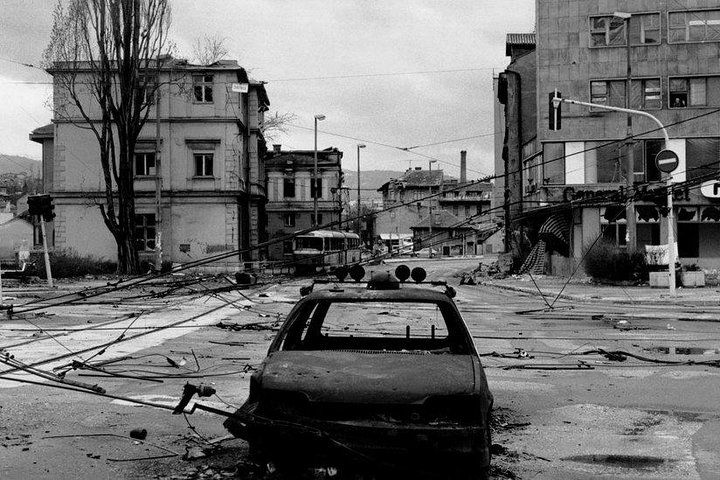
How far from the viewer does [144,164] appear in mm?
45188

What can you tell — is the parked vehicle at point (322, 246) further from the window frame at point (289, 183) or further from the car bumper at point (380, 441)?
the car bumper at point (380, 441)

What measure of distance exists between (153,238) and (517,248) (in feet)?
70.1

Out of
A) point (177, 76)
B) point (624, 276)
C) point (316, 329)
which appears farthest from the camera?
point (177, 76)

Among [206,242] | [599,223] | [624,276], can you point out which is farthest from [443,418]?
[206,242]

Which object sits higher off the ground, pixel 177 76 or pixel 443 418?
pixel 177 76

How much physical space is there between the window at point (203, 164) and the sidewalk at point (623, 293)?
18.7 m

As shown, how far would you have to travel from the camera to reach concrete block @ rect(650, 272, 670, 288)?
30.0m

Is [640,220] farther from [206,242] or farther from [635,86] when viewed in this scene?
[206,242]

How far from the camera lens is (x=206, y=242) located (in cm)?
4488

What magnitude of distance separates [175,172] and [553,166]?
20998 mm

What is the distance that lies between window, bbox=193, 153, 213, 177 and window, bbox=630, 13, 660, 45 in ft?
77.5

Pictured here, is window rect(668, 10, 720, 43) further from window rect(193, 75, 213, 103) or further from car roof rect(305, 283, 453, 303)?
car roof rect(305, 283, 453, 303)

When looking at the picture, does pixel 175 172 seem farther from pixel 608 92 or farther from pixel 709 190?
pixel 709 190

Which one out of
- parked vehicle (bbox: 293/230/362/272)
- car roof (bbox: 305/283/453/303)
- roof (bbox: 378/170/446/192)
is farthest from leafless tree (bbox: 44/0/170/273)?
roof (bbox: 378/170/446/192)
